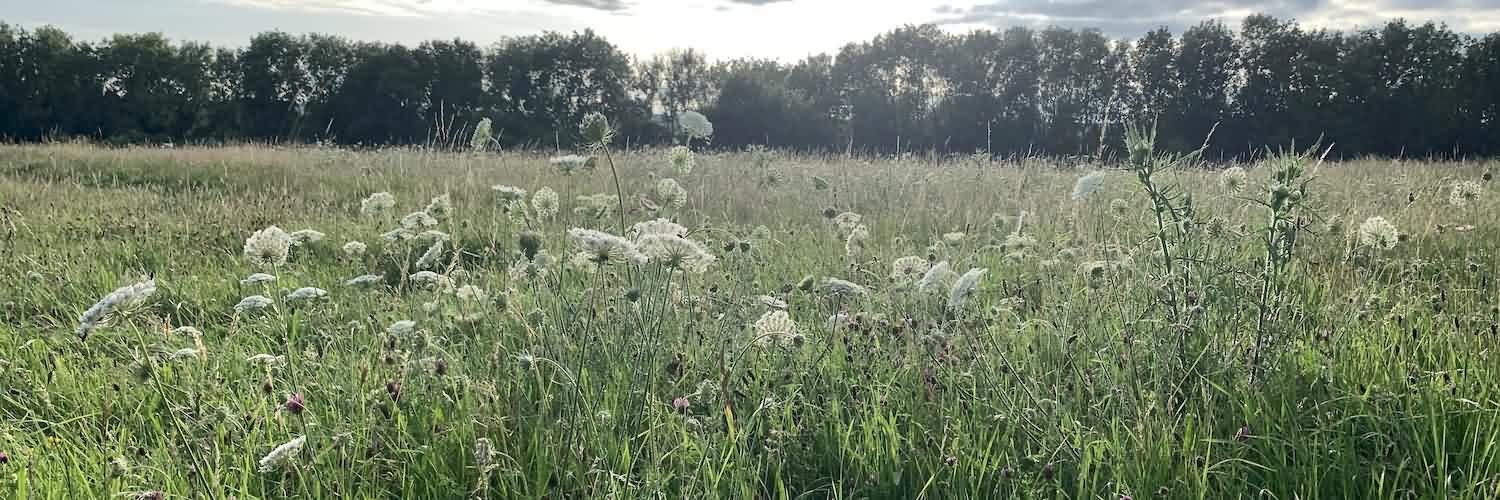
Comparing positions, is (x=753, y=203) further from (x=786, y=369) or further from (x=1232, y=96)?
(x=1232, y=96)

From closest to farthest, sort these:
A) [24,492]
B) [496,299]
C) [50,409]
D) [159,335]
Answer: [24,492] < [50,409] < [496,299] < [159,335]

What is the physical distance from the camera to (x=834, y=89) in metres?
50.1

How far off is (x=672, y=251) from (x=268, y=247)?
1.19m

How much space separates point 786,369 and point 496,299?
3.37 feet

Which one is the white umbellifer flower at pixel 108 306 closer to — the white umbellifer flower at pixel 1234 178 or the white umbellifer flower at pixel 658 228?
the white umbellifer flower at pixel 658 228

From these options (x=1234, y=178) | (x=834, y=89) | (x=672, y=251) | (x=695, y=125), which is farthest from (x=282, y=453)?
(x=834, y=89)

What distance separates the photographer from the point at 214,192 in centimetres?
802

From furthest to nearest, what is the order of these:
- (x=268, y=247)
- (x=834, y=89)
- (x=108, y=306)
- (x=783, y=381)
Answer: (x=834, y=89)
(x=783, y=381)
(x=268, y=247)
(x=108, y=306)

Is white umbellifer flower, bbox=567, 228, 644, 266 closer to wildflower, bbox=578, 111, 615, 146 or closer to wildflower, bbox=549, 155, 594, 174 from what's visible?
wildflower, bbox=578, 111, 615, 146

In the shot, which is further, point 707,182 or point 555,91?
point 555,91

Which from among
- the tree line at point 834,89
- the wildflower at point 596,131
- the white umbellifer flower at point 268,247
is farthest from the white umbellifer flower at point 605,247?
the tree line at point 834,89

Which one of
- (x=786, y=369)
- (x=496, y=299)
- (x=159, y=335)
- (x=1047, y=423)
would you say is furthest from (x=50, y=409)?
(x=1047, y=423)

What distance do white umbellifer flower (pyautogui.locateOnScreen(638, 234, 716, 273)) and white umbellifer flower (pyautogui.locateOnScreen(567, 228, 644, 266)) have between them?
0.12ft

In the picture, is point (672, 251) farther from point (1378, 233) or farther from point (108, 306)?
point (1378, 233)
